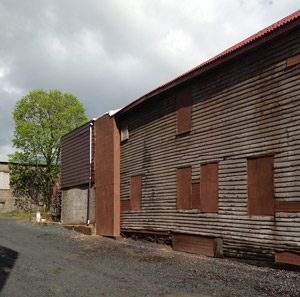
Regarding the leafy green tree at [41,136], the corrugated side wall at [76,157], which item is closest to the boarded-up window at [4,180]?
the leafy green tree at [41,136]

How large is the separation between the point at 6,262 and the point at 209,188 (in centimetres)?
750

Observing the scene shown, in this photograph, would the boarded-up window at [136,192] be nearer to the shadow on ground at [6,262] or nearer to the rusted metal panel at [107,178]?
the rusted metal panel at [107,178]

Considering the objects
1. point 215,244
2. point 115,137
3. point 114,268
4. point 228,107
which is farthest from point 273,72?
point 115,137

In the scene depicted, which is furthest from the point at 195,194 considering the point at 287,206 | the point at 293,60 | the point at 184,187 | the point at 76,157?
the point at 76,157

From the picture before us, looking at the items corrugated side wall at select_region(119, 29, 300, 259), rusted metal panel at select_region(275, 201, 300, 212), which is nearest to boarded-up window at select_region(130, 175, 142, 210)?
corrugated side wall at select_region(119, 29, 300, 259)

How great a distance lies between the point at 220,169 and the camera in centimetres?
1287

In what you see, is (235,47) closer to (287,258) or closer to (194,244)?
(287,258)

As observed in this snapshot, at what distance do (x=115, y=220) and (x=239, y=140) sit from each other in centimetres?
929

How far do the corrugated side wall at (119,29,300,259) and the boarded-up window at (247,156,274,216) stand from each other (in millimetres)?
198

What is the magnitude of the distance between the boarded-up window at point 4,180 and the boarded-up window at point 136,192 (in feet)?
84.3

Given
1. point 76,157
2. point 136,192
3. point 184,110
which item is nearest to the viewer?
point 184,110

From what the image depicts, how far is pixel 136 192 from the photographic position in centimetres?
1789

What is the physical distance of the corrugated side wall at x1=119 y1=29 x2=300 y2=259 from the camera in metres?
10.5

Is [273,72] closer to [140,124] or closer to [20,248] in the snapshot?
[140,124]
